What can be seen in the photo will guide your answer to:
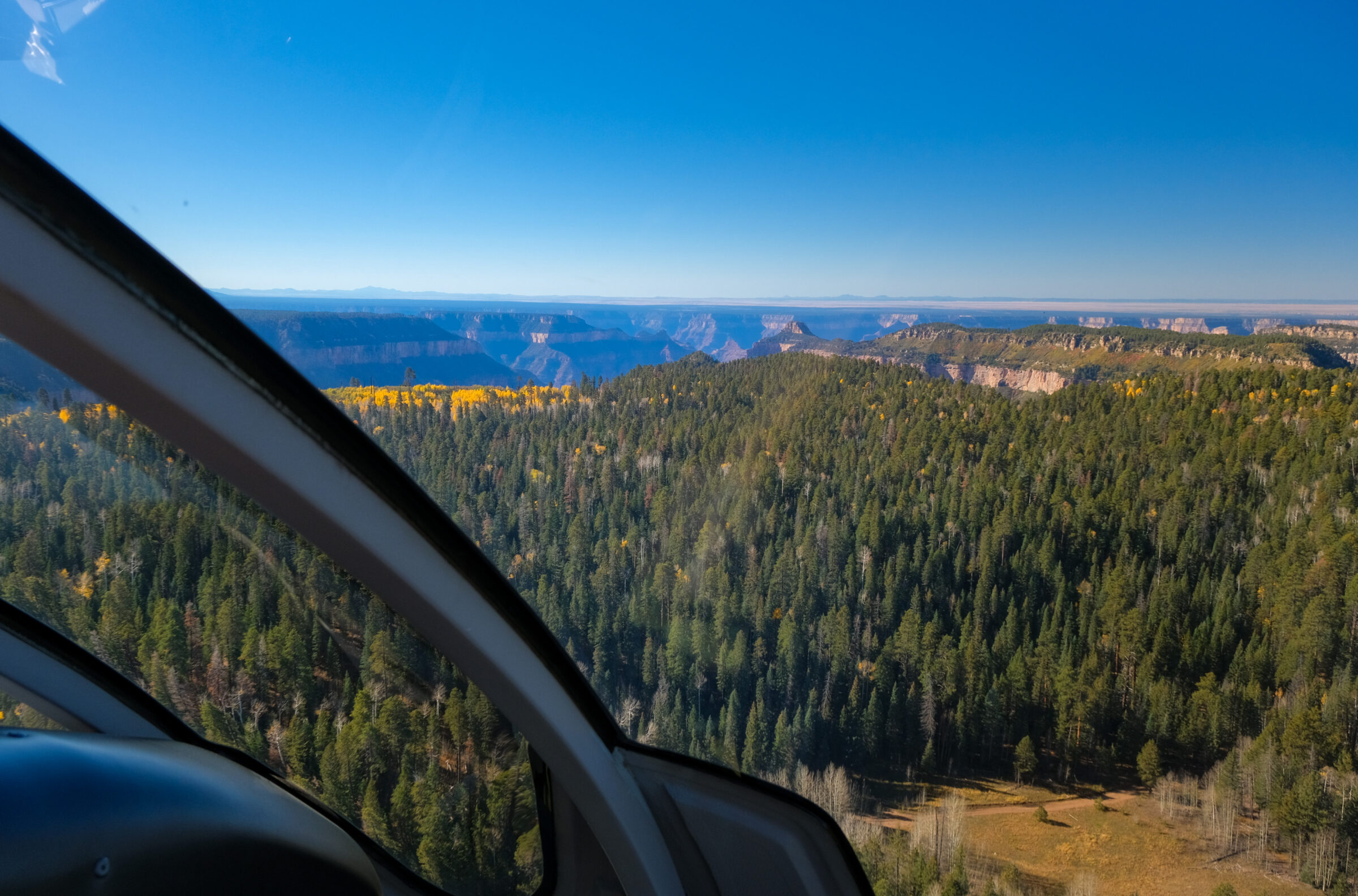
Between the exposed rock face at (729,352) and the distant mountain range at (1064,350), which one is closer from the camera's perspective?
the exposed rock face at (729,352)

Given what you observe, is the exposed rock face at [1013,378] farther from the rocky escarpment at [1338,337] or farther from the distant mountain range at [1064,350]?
the rocky escarpment at [1338,337]

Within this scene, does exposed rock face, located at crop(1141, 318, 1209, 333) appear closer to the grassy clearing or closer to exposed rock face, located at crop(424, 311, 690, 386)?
the grassy clearing

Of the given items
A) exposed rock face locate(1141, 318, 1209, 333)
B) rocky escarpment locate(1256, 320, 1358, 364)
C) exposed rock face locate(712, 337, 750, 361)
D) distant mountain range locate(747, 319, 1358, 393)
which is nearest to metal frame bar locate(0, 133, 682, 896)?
exposed rock face locate(712, 337, 750, 361)

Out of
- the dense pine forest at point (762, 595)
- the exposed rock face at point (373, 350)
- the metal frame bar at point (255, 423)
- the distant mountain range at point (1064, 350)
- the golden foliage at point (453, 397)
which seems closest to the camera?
the metal frame bar at point (255, 423)

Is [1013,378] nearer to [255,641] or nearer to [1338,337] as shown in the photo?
[1338,337]

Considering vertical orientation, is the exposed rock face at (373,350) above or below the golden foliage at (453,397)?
above

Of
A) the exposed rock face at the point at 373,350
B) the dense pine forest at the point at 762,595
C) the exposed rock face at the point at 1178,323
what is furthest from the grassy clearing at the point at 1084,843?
the exposed rock face at the point at 1178,323
